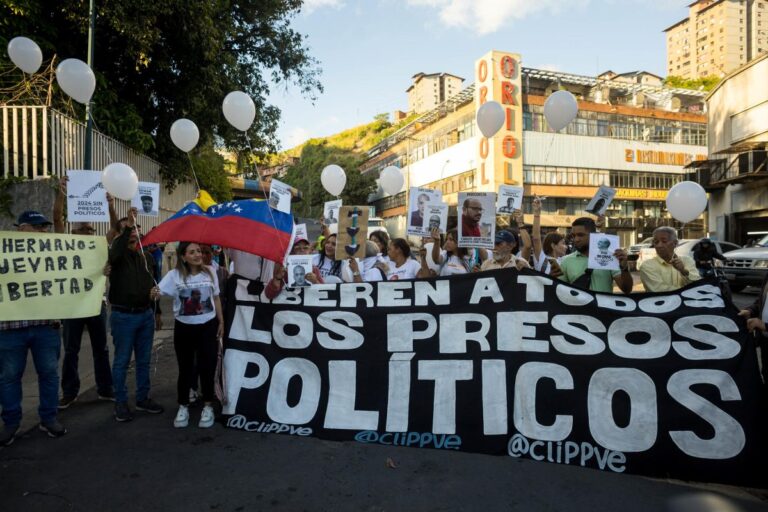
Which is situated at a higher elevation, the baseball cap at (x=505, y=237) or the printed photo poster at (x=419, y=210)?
the printed photo poster at (x=419, y=210)

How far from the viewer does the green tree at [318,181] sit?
196 ft

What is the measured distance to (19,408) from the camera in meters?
4.30

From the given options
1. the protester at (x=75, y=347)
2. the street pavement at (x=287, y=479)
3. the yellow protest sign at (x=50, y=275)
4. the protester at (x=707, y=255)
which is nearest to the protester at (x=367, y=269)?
the street pavement at (x=287, y=479)

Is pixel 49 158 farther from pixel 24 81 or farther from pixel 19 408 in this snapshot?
pixel 19 408

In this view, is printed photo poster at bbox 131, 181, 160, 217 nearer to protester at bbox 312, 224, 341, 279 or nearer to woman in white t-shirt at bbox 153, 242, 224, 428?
woman in white t-shirt at bbox 153, 242, 224, 428

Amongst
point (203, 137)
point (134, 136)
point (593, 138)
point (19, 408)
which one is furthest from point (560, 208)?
point (19, 408)

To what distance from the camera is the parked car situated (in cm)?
1251

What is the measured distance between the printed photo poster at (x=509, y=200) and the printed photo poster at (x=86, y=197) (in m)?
4.08

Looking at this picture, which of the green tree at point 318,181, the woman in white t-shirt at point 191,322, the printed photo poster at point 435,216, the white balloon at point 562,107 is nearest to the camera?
the woman in white t-shirt at point 191,322

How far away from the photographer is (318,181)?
65.2m

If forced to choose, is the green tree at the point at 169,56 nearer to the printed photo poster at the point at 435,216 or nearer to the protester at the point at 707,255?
the printed photo poster at the point at 435,216

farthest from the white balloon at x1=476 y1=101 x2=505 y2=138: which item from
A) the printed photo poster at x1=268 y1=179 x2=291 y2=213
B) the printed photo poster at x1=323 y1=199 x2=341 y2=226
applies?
the printed photo poster at x1=268 y1=179 x2=291 y2=213

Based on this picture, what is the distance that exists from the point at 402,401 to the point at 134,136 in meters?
11.7

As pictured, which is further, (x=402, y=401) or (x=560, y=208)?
(x=560, y=208)
